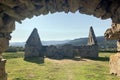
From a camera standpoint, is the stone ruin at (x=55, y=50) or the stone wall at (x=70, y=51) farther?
the stone wall at (x=70, y=51)

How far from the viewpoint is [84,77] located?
2083 centimetres

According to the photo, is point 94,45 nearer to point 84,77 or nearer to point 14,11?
point 84,77

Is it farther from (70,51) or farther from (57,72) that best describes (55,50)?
(57,72)

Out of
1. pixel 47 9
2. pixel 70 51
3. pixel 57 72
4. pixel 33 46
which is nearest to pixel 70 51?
pixel 70 51

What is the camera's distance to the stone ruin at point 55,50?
37875 millimetres

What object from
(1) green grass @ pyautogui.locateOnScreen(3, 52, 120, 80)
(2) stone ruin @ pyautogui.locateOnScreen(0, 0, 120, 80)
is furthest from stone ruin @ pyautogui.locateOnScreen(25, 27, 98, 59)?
(2) stone ruin @ pyautogui.locateOnScreen(0, 0, 120, 80)

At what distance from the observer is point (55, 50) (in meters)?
38.2

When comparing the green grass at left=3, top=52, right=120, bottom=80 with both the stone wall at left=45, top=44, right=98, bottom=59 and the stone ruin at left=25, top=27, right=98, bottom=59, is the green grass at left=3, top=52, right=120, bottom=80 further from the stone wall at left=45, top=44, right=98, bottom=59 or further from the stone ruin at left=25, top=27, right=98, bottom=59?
the stone wall at left=45, top=44, right=98, bottom=59

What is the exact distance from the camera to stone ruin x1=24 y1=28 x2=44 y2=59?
122 feet

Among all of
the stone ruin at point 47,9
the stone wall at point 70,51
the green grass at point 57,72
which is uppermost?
the stone ruin at point 47,9

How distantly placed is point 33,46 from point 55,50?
4113 mm

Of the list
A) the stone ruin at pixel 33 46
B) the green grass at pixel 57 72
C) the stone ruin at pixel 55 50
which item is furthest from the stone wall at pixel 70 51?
the green grass at pixel 57 72

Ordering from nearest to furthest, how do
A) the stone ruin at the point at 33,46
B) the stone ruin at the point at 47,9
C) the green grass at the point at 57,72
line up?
the stone ruin at the point at 47,9
the green grass at the point at 57,72
the stone ruin at the point at 33,46

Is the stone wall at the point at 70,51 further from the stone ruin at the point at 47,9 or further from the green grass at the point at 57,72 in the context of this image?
the stone ruin at the point at 47,9
